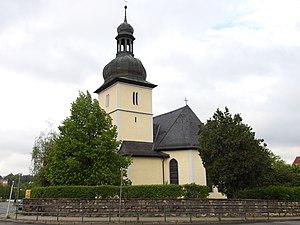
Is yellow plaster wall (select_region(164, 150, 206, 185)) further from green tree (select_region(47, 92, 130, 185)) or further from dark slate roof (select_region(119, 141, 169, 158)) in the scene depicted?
green tree (select_region(47, 92, 130, 185))

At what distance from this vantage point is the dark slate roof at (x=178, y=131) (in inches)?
1239

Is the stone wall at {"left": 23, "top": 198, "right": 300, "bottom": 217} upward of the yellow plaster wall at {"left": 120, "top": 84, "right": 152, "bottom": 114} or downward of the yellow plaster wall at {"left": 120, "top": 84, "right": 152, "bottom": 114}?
downward

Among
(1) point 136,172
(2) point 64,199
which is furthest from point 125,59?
(2) point 64,199

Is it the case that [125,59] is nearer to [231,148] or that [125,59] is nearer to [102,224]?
[231,148]

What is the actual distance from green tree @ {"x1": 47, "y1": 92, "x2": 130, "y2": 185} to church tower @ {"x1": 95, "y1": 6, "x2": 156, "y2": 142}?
6.12 m

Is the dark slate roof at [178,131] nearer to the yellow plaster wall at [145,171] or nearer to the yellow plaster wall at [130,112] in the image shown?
the yellow plaster wall at [130,112]

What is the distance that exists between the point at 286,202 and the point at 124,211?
36.2 feet

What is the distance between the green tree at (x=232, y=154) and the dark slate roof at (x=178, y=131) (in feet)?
27.0

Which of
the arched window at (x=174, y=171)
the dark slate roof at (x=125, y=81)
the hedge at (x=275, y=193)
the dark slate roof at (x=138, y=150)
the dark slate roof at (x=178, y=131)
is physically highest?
the dark slate roof at (x=125, y=81)

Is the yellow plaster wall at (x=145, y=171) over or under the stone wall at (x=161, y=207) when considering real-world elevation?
over

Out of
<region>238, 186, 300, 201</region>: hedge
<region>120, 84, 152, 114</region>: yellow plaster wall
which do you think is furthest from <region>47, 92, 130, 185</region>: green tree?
<region>238, 186, 300, 201</region>: hedge

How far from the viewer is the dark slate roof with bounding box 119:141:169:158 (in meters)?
30.7

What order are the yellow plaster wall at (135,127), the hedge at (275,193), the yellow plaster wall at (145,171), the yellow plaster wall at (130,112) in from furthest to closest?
1. the yellow plaster wall at (130,112)
2. the yellow plaster wall at (135,127)
3. the yellow plaster wall at (145,171)
4. the hedge at (275,193)

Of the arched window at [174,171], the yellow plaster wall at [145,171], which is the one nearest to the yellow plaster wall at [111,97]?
the yellow plaster wall at [145,171]
